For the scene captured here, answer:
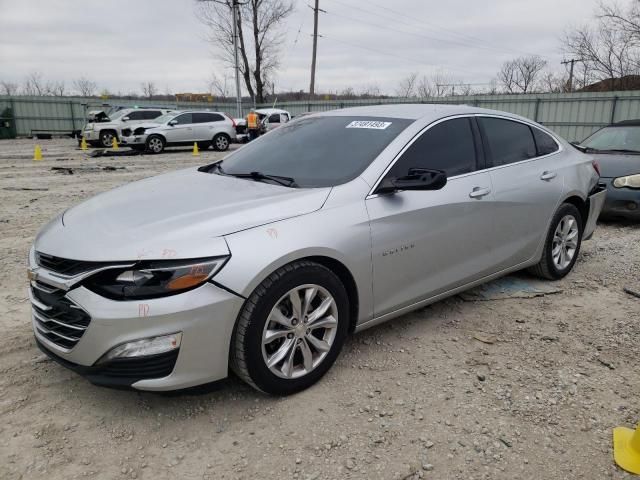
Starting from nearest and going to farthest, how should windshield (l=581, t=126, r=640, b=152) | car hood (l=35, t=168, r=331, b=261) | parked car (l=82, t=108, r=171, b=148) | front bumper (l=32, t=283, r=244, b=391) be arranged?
front bumper (l=32, t=283, r=244, b=391)
car hood (l=35, t=168, r=331, b=261)
windshield (l=581, t=126, r=640, b=152)
parked car (l=82, t=108, r=171, b=148)

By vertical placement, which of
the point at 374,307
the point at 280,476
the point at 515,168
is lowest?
the point at 280,476

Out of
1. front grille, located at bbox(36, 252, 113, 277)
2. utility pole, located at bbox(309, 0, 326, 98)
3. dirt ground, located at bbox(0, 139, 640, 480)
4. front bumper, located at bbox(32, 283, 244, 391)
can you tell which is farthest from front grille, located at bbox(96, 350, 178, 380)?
utility pole, located at bbox(309, 0, 326, 98)

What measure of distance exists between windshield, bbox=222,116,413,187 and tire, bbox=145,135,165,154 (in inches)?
628

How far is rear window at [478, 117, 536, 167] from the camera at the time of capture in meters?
4.08

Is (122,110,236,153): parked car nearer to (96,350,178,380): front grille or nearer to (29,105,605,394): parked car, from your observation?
(29,105,605,394): parked car

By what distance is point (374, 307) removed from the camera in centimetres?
320

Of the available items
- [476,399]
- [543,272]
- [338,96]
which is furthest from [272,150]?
[338,96]

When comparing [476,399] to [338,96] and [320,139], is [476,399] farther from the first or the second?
[338,96]

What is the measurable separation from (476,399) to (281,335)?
46.6 inches

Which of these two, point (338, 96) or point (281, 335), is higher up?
point (338, 96)

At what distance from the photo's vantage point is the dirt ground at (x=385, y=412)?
2.39 m

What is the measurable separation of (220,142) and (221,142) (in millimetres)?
47

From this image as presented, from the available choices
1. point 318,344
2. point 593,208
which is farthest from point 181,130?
point 318,344

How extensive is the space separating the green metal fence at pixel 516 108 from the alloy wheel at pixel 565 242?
47.3ft
